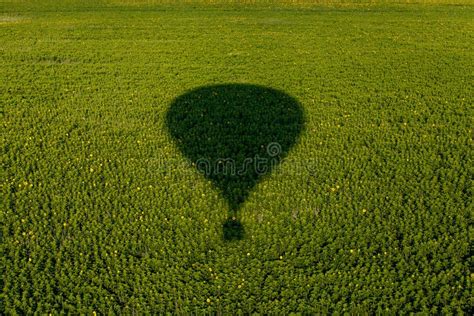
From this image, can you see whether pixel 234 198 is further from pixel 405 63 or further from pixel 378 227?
pixel 405 63

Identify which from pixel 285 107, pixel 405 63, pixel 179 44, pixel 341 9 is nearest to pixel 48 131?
pixel 285 107

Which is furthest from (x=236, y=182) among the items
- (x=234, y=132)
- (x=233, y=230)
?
(x=234, y=132)

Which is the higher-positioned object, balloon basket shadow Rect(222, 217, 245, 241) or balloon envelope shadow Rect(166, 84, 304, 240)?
balloon envelope shadow Rect(166, 84, 304, 240)

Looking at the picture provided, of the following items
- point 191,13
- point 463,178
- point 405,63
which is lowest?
point 463,178

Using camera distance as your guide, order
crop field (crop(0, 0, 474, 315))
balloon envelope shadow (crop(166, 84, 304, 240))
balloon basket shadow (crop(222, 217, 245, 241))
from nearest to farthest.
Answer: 1. crop field (crop(0, 0, 474, 315))
2. balloon basket shadow (crop(222, 217, 245, 241))
3. balloon envelope shadow (crop(166, 84, 304, 240))

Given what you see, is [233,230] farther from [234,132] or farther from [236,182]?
[234,132]
